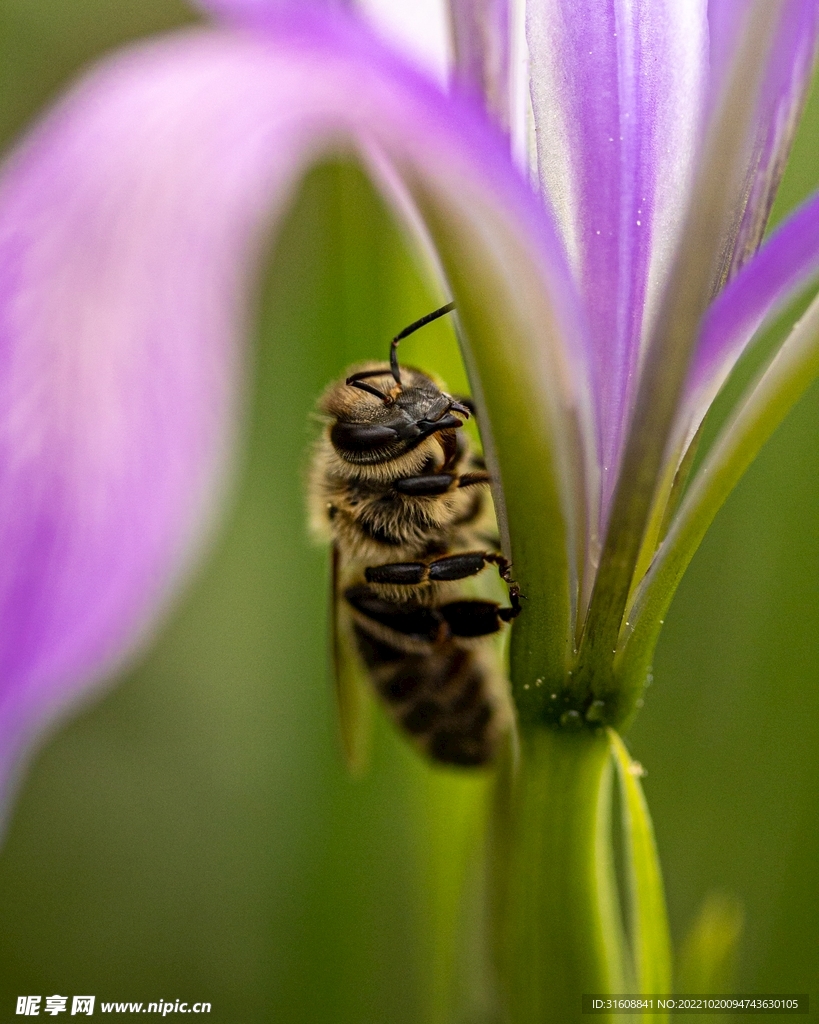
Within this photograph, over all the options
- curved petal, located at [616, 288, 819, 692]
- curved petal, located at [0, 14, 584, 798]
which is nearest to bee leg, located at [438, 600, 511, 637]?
curved petal, located at [616, 288, 819, 692]

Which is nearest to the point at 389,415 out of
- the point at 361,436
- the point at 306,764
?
the point at 361,436

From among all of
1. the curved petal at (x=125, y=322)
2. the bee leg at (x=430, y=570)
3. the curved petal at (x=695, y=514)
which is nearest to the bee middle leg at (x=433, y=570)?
the bee leg at (x=430, y=570)

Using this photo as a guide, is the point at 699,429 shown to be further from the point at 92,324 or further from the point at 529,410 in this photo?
the point at 92,324

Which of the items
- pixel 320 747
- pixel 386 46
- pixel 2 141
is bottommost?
pixel 320 747

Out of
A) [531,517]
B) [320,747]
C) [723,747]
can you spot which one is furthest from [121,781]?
[531,517]

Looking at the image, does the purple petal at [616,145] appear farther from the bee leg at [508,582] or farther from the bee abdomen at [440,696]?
the bee abdomen at [440,696]

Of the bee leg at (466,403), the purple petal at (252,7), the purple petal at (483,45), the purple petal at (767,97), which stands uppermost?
the purple petal at (483,45)

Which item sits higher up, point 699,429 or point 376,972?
point 699,429
